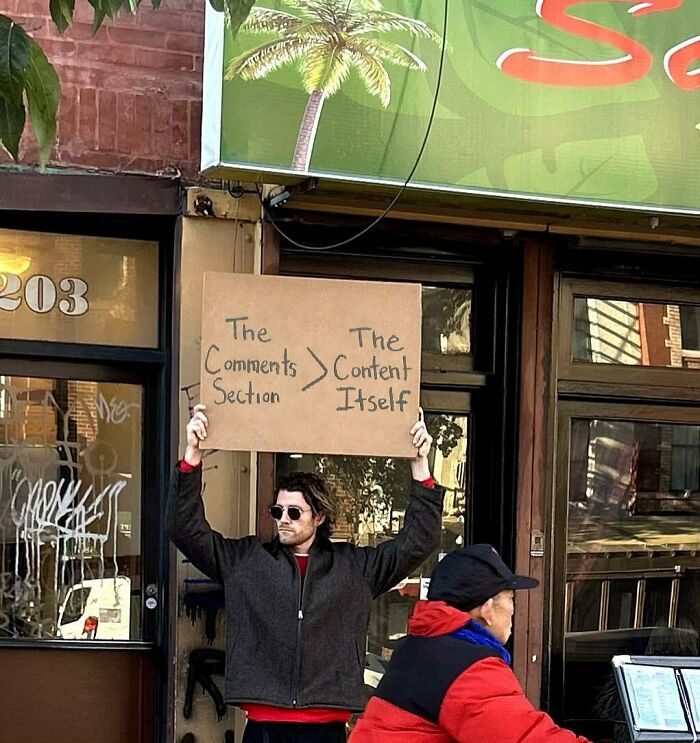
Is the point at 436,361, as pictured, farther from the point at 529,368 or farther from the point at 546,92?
the point at 546,92

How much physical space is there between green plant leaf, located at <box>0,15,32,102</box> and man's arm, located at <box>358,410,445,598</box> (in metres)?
2.38

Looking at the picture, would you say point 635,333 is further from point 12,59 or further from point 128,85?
point 12,59

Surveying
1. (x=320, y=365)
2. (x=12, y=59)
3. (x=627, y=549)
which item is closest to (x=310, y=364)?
(x=320, y=365)

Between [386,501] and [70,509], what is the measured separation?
1.48 m

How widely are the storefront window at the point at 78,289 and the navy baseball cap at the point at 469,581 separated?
8.14ft

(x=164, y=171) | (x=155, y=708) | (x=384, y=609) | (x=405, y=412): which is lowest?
(x=155, y=708)

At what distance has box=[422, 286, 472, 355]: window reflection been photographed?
6359mm

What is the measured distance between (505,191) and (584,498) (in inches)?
69.7

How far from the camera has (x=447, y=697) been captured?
11.4 ft

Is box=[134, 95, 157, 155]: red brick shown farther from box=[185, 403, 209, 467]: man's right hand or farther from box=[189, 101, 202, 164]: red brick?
box=[185, 403, 209, 467]: man's right hand

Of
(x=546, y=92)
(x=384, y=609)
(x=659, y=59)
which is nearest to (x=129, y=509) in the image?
(x=384, y=609)

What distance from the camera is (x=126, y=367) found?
594 cm

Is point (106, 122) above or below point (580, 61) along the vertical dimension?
below

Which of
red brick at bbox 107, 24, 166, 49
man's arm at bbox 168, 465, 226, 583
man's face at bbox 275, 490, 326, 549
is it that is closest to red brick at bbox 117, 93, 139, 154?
red brick at bbox 107, 24, 166, 49
